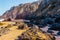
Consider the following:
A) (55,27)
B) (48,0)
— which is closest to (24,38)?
(55,27)

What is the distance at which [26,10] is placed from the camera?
454ft

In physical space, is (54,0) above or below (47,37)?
above

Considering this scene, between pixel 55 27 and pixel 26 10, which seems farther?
pixel 26 10

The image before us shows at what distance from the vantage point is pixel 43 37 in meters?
16.6

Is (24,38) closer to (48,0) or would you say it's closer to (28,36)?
(28,36)

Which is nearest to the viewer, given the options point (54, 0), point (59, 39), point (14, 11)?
point (59, 39)

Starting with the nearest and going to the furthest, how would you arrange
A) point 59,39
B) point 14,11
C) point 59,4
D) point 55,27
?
point 59,39, point 55,27, point 59,4, point 14,11

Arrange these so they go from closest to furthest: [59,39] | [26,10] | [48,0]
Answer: [59,39] < [48,0] < [26,10]

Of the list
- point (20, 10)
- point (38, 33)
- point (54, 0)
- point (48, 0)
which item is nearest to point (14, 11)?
point (20, 10)

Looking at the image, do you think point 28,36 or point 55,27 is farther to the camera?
point 55,27

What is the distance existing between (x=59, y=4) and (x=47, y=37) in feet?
170

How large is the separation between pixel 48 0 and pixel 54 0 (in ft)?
38.3

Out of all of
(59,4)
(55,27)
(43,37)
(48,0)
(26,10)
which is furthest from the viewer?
(26,10)

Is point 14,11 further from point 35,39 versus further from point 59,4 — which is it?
point 35,39
